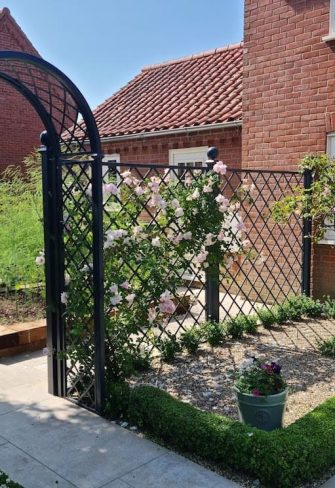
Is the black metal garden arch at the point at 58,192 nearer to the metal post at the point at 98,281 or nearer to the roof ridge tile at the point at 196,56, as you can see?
the metal post at the point at 98,281

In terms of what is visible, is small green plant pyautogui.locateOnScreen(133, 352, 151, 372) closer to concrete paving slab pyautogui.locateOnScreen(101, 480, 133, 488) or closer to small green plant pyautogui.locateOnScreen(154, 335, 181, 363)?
small green plant pyautogui.locateOnScreen(154, 335, 181, 363)

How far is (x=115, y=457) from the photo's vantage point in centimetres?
320

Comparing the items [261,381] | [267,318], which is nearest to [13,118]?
[267,318]

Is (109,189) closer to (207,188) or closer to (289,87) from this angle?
(207,188)

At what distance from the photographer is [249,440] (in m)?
3.01

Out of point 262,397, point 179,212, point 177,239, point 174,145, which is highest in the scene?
point 174,145

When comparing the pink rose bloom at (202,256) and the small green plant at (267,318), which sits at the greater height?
the pink rose bloom at (202,256)

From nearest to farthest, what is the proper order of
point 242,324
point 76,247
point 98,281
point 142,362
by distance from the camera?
point 98,281, point 76,247, point 142,362, point 242,324

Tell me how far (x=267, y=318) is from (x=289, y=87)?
341cm

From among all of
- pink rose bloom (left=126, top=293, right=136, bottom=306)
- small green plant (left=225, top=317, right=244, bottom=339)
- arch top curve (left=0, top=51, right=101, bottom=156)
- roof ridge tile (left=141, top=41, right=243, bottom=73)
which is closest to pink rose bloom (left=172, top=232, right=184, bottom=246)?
pink rose bloom (left=126, top=293, right=136, bottom=306)

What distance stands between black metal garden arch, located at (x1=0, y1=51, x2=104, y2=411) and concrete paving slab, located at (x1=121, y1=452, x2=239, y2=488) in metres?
0.89

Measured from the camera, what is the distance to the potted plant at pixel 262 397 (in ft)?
10.8

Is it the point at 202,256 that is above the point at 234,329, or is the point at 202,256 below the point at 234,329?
above

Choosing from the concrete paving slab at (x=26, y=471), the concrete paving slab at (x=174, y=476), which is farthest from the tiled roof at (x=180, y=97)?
the concrete paving slab at (x=26, y=471)
